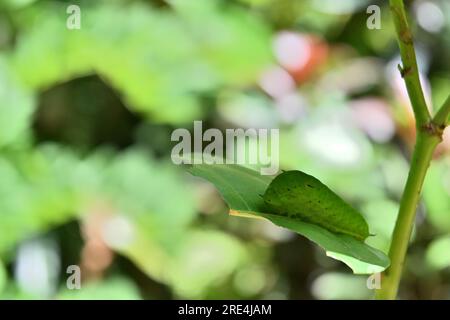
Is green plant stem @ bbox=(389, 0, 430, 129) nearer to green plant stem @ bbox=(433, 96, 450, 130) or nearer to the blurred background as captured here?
green plant stem @ bbox=(433, 96, 450, 130)

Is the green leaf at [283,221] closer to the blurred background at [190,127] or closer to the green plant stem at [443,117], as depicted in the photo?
the green plant stem at [443,117]

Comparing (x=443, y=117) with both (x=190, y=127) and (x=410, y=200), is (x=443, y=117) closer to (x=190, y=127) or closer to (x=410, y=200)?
(x=410, y=200)

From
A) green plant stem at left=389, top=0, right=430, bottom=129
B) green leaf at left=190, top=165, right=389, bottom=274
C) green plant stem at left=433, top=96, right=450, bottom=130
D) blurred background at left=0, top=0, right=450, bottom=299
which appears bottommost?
green leaf at left=190, top=165, right=389, bottom=274

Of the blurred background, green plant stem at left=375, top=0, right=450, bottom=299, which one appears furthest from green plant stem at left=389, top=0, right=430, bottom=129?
the blurred background

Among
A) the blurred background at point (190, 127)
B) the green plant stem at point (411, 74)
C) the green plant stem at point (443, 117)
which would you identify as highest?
the blurred background at point (190, 127)

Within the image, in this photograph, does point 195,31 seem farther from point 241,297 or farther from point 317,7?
point 241,297

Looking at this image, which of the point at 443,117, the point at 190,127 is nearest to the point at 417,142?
the point at 443,117

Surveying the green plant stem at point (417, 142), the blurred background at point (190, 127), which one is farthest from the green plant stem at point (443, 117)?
the blurred background at point (190, 127)
